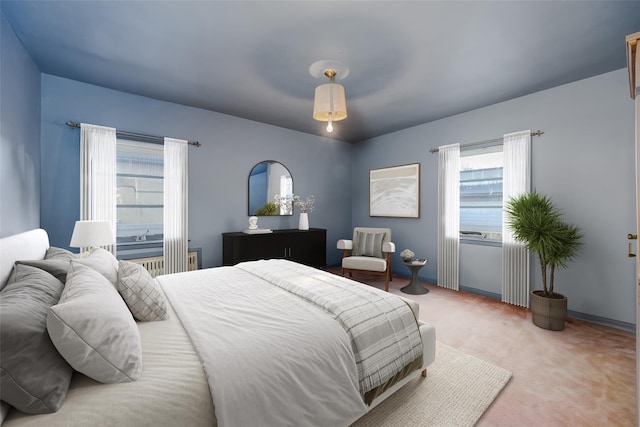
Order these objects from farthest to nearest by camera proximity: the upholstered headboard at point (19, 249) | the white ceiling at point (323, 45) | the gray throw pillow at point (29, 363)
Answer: the white ceiling at point (323, 45) < the upholstered headboard at point (19, 249) < the gray throw pillow at point (29, 363)

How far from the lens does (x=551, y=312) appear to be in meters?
2.83

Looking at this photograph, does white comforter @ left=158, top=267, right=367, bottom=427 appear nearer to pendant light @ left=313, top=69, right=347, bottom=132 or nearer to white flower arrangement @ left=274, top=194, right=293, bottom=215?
pendant light @ left=313, top=69, right=347, bottom=132

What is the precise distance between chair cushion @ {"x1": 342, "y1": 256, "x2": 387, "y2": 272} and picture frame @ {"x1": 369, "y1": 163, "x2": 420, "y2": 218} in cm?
120

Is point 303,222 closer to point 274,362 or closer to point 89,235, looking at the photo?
Result: point 89,235

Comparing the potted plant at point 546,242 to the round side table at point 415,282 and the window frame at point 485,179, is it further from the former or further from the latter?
the round side table at point 415,282

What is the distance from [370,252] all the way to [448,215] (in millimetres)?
1361

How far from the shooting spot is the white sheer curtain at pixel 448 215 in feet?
13.7

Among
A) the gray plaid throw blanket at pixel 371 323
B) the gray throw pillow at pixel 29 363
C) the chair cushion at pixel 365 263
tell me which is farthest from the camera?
the chair cushion at pixel 365 263

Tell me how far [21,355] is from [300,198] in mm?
4410

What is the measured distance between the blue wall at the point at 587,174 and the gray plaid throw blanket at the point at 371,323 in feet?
8.89

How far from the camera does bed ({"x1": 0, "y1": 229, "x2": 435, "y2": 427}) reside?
955 mm

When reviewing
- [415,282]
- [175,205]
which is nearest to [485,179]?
[415,282]

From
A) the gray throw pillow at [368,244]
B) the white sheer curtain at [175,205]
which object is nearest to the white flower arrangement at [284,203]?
the gray throw pillow at [368,244]

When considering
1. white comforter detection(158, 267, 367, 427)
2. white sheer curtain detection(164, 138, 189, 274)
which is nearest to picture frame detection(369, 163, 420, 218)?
white sheer curtain detection(164, 138, 189, 274)
